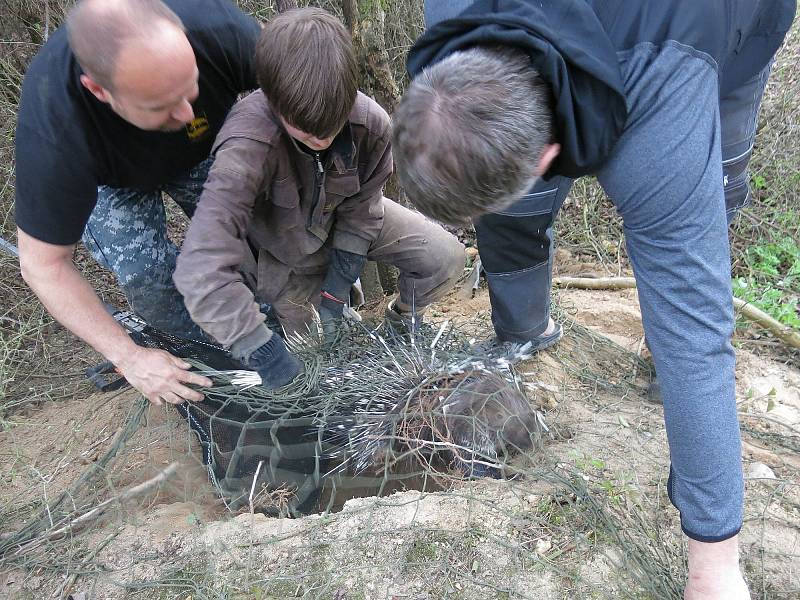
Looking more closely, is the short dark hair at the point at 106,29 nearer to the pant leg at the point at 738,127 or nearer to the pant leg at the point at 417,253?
the pant leg at the point at 417,253

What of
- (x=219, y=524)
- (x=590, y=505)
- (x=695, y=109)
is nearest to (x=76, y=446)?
(x=219, y=524)

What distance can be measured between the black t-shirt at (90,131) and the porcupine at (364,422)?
0.65m

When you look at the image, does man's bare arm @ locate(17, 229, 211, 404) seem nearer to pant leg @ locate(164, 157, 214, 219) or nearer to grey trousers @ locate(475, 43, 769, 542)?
pant leg @ locate(164, 157, 214, 219)

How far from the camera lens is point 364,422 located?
7.30 feet

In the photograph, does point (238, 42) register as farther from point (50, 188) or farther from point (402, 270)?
point (402, 270)

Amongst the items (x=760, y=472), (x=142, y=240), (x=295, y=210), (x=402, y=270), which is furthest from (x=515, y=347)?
(x=142, y=240)

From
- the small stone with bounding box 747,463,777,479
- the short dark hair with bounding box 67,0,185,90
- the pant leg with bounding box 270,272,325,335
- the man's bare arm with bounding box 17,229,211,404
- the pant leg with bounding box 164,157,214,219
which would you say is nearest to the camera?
the short dark hair with bounding box 67,0,185,90

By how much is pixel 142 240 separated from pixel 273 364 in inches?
34.2

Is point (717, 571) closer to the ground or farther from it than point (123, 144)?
closer to the ground

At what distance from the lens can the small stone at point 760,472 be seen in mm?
1989

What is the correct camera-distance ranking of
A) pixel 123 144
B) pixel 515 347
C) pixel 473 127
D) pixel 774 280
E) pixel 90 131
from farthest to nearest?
pixel 774 280
pixel 515 347
pixel 123 144
pixel 90 131
pixel 473 127

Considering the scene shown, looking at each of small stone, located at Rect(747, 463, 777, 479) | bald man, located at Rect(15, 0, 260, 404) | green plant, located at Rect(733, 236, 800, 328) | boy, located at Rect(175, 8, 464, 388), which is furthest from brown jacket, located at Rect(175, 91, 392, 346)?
green plant, located at Rect(733, 236, 800, 328)

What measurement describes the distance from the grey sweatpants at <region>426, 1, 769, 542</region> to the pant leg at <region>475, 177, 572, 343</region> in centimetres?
78

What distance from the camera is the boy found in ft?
6.38
